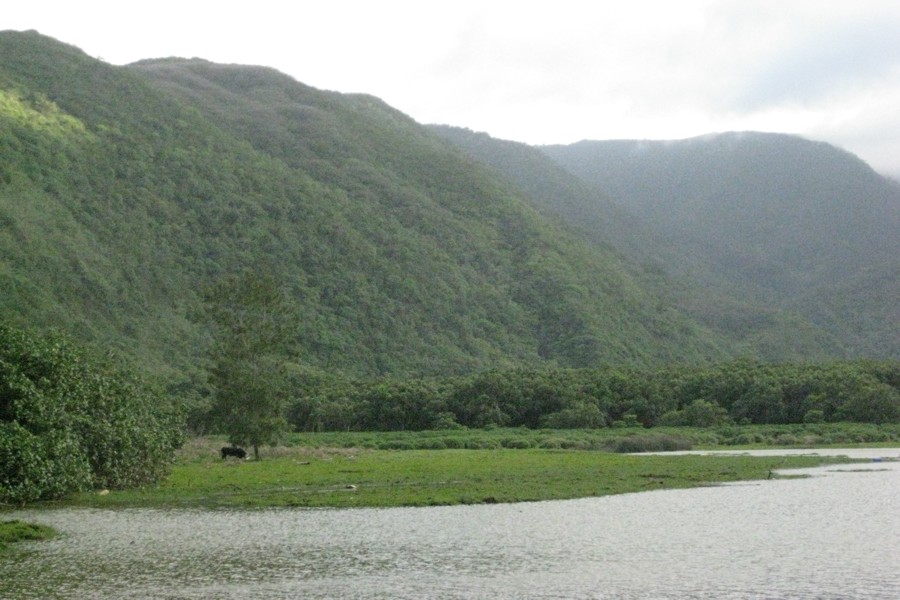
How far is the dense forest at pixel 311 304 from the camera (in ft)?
185

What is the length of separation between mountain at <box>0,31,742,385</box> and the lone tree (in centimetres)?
3596

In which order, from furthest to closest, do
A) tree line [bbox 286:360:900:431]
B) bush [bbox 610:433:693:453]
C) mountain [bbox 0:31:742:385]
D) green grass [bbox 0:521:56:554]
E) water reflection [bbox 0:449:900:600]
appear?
mountain [bbox 0:31:742:385]
tree line [bbox 286:360:900:431]
bush [bbox 610:433:693:453]
green grass [bbox 0:521:56:554]
water reflection [bbox 0:449:900:600]

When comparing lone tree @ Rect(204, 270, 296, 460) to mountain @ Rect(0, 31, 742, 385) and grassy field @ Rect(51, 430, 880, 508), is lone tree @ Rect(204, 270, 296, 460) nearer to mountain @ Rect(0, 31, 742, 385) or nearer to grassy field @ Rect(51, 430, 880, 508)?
grassy field @ Rect(51, 430, 880, 508)

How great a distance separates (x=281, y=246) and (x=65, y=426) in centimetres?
10212

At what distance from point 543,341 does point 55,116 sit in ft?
234

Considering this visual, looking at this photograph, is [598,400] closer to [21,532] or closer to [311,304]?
[311,304]

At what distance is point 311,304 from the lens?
417 ft

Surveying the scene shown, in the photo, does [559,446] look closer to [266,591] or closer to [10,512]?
[10,512]

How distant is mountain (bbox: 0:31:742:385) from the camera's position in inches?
4205

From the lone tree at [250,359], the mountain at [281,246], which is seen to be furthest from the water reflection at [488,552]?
the mountain at [281,246]

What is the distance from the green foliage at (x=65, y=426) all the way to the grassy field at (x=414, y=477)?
115cm

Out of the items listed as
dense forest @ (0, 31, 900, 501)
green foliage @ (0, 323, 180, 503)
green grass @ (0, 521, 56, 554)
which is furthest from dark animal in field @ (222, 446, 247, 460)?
green grass @ (0, 521, 56, 554)

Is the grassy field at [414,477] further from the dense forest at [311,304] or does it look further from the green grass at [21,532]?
the green grass at [21,532]

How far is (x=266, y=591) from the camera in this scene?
68.2 feet
